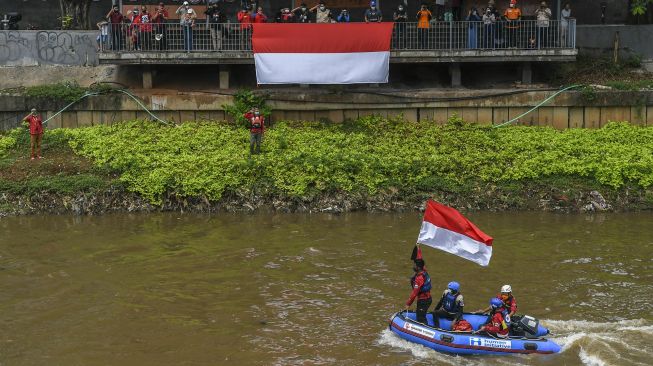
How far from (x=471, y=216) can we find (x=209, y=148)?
7.76m

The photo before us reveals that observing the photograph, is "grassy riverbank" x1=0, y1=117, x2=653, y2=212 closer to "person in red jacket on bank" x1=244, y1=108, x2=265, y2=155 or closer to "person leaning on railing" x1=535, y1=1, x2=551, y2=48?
"person in red jacket on bank" x1=244, y1=108, x2=265, y2=155

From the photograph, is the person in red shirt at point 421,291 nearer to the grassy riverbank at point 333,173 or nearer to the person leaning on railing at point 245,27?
the grassy riverbank at point 333,173

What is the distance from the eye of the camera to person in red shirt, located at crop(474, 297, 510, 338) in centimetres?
1580

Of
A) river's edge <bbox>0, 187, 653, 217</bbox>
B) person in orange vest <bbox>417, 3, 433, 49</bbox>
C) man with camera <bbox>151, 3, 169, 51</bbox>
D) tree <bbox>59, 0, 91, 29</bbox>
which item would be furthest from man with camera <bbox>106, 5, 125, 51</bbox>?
person in orange vest <bbox>417, 3, 433, 49</bbox>

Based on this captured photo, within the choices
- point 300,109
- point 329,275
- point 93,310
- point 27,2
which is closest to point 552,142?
point 300,109

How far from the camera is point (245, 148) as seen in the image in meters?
26.2

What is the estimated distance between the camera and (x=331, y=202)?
79.8 feet

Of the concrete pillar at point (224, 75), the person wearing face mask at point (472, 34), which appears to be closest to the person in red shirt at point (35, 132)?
the concrete pillar at point (224, 75)

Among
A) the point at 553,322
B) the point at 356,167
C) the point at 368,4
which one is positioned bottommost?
the point at 553,322

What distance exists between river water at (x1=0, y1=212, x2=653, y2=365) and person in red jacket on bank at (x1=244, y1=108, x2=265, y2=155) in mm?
2563

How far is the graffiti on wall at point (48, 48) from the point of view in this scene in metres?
29.5

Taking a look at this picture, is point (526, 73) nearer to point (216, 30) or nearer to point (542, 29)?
point (542, 29)

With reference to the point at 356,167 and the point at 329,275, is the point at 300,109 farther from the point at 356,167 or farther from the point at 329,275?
the point at 329,275

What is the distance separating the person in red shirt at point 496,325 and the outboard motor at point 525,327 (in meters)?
0.16
